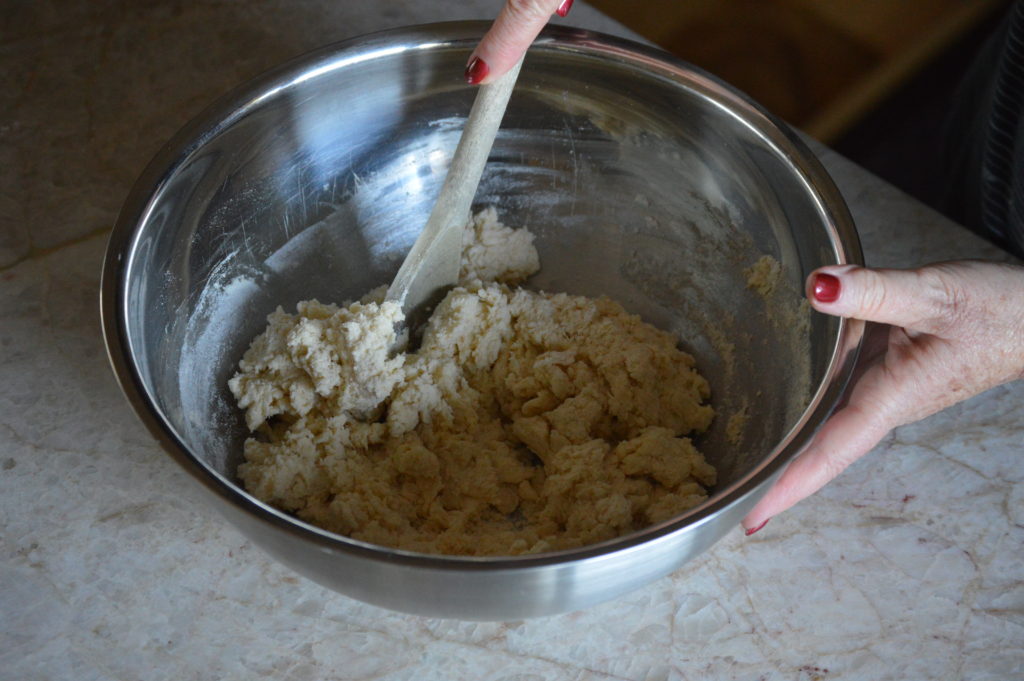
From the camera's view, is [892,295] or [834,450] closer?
[892,295]

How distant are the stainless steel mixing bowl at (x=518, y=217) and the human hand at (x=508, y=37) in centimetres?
19

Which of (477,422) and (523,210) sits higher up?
(523,210)

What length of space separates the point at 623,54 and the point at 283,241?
0.51 m

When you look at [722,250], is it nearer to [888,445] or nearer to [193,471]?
[888,445]

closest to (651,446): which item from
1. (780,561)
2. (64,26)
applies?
(780,561)

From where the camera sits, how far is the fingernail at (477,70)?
1.08 metres

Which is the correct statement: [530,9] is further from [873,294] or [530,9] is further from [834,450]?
[834,450]

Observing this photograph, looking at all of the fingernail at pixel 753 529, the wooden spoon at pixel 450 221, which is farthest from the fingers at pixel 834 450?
the wooden spoon at pixel 450 221

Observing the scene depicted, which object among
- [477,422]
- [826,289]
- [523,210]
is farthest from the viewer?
[523,210]

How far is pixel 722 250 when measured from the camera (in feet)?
4.26

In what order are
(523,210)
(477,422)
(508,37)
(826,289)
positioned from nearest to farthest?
(826,289)
(508,37)
(477,422)
(523,210)

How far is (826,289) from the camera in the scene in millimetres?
951

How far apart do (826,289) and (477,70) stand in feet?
1.47

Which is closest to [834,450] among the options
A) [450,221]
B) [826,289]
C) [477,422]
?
[826,289]
